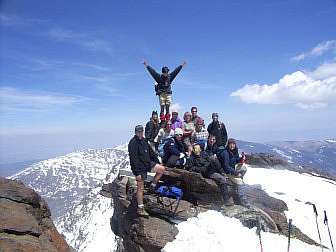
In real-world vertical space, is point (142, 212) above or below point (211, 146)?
below

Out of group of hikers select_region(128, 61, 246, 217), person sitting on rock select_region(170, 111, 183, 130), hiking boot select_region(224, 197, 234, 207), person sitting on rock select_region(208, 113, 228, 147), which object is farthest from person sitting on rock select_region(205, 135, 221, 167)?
hiking boot select_region(224, 197, 234, 207)

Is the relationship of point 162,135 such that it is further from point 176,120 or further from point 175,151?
point 175,151

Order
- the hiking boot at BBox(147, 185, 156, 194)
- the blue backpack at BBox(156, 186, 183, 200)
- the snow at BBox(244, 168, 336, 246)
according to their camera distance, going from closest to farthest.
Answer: the blue backpack at BBox(156, 186, 183, 200) < the hiking boot at BBox(147, 185, 156, 194) < the snow at BBox(244, 168, 336, 246)

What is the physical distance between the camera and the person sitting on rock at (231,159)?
20.3 metres

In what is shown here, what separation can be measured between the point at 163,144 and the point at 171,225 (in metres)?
5.68

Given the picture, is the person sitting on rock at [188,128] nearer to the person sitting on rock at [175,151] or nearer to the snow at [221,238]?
the person sitting on rock at [175,151]

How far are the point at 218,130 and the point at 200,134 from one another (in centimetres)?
119

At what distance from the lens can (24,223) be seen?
13.4 m

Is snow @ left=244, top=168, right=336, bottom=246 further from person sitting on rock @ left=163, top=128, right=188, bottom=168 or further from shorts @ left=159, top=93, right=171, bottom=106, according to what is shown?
shorts @ left=159, top=93, right=171, bottom=106

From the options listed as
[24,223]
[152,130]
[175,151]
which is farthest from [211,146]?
[24,223]

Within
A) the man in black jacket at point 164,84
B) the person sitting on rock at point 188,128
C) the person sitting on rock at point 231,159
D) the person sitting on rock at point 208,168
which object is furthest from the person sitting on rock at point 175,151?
the man in black jacket at point 164,84

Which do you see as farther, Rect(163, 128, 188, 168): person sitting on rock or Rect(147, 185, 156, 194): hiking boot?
Rect(163, 128, 188, 168): person sitting on rock

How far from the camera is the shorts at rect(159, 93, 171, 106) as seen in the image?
82.4 feet

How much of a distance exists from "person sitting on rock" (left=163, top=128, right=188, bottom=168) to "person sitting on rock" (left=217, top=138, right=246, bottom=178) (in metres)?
2.14
